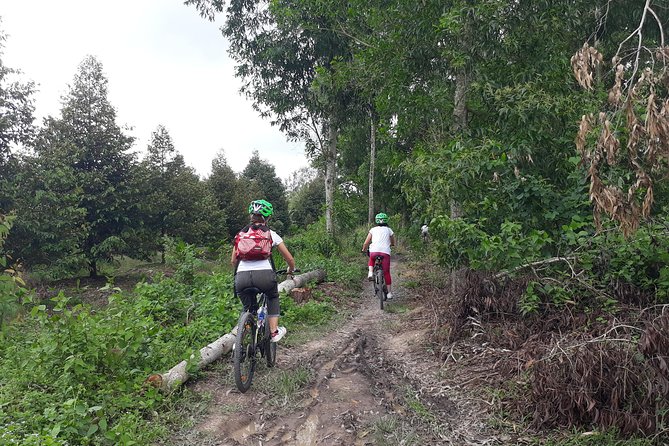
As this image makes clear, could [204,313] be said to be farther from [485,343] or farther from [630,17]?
[630,17]

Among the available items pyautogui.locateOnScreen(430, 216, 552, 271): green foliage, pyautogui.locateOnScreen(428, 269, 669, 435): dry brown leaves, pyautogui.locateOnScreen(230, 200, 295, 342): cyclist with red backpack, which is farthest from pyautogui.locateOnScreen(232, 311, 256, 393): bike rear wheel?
pyautogui.locateOnScreen(430, 216, 552, 271): green foliage

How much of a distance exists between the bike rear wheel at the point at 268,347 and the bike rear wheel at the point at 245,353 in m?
0.27

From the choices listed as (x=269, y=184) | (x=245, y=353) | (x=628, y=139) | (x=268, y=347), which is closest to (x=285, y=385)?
(x=245, y=353)

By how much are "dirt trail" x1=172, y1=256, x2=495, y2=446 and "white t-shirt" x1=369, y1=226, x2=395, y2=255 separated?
9.69 feet

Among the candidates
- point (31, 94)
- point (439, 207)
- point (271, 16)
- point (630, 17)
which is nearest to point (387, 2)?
point (439, 207)

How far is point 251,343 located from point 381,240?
481 cm

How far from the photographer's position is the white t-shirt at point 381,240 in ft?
30.1

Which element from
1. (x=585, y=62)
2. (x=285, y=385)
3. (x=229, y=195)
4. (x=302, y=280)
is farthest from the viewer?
(x=229, y=195)

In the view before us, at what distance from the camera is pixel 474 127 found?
7742 mm

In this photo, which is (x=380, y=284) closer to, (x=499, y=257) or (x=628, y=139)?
(x=499, y=257)

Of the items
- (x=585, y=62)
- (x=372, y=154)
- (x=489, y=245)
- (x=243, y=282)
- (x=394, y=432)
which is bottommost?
(x=394, y=432)

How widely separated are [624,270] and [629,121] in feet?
8.31

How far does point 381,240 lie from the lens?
30.2 feet

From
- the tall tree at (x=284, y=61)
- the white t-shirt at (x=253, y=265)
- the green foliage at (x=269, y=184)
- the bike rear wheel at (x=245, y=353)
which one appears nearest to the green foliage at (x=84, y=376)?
the bike rear wheel at (x=245, y=353)
